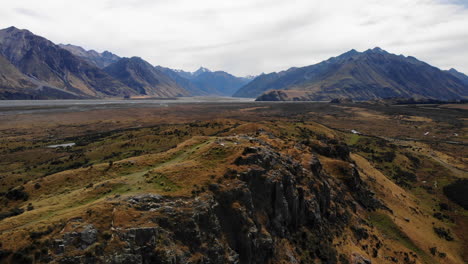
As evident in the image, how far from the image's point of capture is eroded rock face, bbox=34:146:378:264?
26.2 m

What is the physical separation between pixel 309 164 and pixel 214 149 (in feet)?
79.6

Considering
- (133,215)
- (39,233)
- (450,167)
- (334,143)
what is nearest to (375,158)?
(450,167)

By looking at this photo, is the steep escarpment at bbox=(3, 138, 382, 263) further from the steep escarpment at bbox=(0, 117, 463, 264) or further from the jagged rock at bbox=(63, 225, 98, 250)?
the steep escarpment at bbox=(0, 117, 463, 264)

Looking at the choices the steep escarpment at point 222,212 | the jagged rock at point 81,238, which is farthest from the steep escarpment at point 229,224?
the steep escarpment at point 222,212

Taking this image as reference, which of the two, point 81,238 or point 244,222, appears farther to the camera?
point 244,222

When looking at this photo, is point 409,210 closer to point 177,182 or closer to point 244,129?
point 244,129

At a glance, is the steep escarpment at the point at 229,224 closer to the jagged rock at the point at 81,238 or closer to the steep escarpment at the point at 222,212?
the jagged rock at the point at 81,238

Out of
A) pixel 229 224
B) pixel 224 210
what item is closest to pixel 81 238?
pixel 224 210

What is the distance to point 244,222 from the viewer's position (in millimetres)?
36562

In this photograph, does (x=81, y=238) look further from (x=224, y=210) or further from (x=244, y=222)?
(x=244, y=222)

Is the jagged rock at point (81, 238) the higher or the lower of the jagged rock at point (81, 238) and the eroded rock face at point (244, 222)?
the higher

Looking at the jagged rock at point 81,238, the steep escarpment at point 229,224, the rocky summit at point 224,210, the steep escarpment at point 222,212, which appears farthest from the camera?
the rocky summit at point 224,210

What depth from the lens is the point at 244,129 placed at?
8262 cm

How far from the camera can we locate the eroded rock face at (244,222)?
1030 inches
